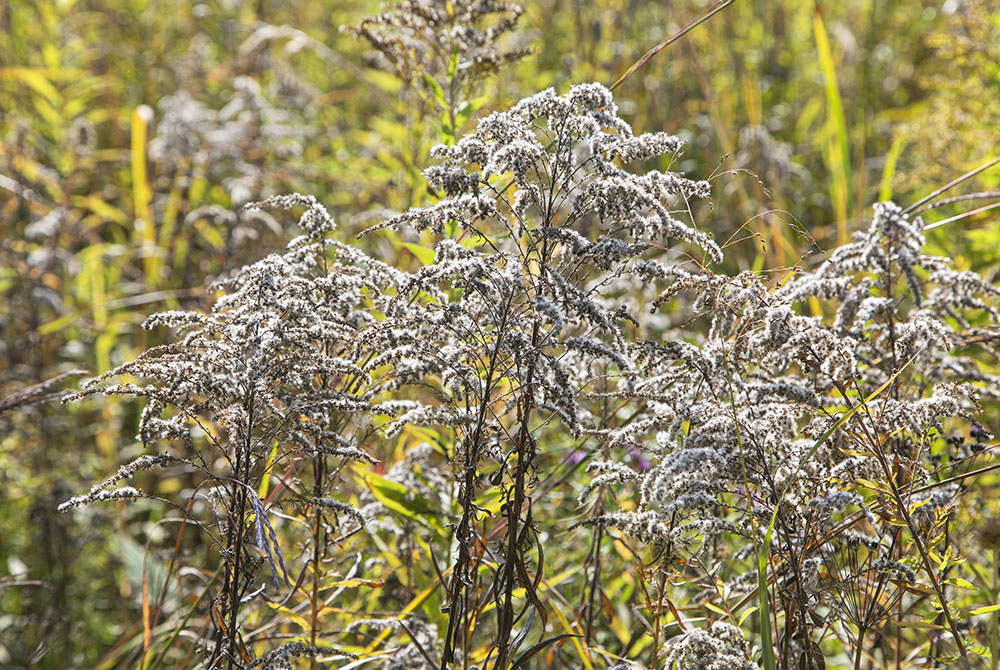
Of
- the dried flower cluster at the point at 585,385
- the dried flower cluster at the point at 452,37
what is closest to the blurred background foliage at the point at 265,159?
the dried flower cluster at the point at 452,37

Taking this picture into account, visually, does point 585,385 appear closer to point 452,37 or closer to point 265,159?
point 452,37

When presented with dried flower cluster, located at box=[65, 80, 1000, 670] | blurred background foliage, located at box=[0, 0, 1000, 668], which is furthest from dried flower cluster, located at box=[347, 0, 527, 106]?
dried flower cluster, located at box=[65, 80, 1000, 670]

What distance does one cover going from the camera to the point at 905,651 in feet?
10.1

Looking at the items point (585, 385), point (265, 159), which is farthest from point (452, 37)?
point (265, 159)

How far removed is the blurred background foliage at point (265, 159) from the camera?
12.9 feet

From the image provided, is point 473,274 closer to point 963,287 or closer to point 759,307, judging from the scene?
point 759,307

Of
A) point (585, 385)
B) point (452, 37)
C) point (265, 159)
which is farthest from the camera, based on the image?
point (265, 159)

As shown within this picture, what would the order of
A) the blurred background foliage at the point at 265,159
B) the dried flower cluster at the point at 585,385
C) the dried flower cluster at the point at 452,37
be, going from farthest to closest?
the blurred background foliage at the point at 265,159 → the dried flower cluster at the point at 452,37 → the dried flower cluster at the point at 585,385

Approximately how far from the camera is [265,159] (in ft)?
19.0

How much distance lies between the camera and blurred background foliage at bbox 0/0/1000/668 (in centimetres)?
393

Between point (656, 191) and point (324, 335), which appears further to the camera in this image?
point (656, 191)

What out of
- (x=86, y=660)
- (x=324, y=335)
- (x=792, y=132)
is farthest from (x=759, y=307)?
(x=792, y=132)

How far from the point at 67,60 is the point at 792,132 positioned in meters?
5.53

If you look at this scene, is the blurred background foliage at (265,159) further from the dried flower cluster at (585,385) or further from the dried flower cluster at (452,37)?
the dried flower cluster at (585,385)
